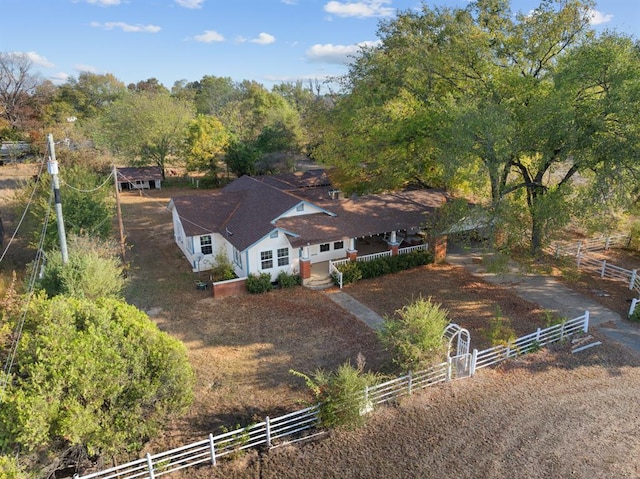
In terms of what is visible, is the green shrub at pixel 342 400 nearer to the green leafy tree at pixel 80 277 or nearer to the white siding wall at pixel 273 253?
the green leafy tree at pixel 80 277

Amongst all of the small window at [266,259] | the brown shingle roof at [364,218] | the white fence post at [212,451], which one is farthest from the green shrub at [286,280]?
the white fence post at [212,451]

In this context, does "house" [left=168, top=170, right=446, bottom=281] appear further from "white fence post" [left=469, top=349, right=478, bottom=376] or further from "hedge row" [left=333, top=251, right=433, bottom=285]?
"white fence post" [left=469, top=349, right=478, bottom=376]

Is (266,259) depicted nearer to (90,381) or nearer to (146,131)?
(90,381)

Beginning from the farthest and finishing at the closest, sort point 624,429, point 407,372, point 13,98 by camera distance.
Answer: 1. point 13,98
2. point 407,372
3. point 624,429

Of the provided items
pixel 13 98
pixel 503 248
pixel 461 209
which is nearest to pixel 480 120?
pixel 461 209

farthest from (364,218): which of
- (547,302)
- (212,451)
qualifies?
(212,451)

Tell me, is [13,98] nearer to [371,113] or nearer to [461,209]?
[371,113]

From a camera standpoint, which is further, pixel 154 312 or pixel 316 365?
pixel 154 312

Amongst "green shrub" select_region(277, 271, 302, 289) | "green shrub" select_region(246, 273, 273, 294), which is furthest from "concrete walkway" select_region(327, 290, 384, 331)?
"green shrub" select_region(246, 273, 273, 294)
